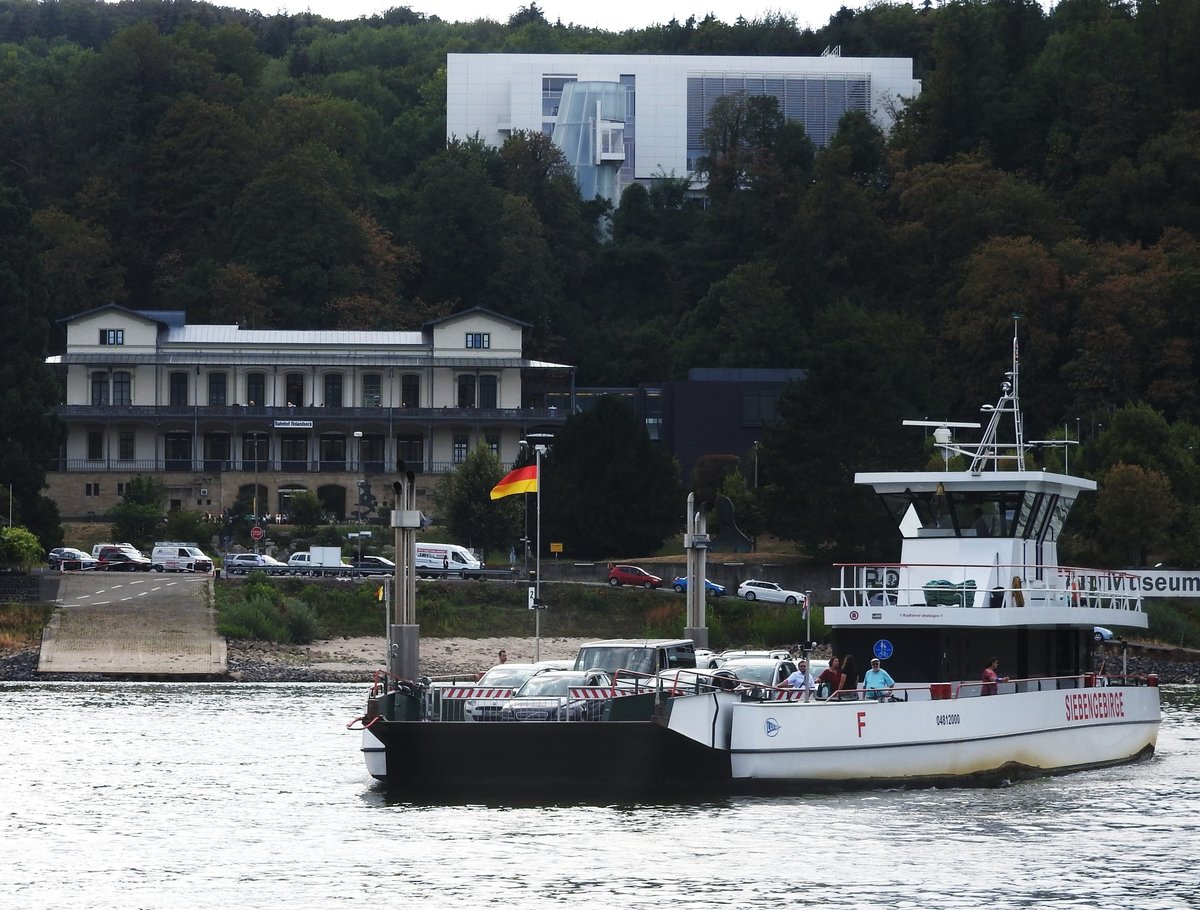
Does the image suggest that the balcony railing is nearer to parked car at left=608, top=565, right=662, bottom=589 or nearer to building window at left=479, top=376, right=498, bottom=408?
building window at left=479, top=376, right=498, bottom=408

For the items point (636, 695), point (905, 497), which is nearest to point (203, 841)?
point (636, 695)

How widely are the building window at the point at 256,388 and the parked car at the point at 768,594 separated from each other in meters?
54.1

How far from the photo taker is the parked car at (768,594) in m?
96.7

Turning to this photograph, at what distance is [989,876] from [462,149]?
15457cm

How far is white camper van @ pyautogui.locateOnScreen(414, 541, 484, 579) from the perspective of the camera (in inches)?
3871

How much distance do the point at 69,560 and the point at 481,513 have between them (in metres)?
22.0

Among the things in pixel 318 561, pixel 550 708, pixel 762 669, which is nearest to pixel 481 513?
pixel 318 561

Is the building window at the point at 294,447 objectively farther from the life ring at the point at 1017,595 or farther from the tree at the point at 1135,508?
the life ring at the point at 1017,595

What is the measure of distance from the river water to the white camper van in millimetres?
49570

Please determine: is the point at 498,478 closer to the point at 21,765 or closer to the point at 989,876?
the point at 21,765

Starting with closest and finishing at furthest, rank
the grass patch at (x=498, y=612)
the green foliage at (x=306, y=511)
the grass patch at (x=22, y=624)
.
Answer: the grass patch at (x=22, y=624) → the grass patch at (x=498, y=612) → the green foliage at (x=306, y=511)

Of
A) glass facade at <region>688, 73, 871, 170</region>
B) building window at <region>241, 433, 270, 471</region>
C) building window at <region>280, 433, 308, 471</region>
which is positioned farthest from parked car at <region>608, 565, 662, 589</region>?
glass facade at <region>688, 73, 871, 170</region>

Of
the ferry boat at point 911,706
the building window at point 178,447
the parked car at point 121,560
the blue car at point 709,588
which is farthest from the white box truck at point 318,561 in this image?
the ferry boat at point 911,706

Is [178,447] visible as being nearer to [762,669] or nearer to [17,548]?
[17,548]
